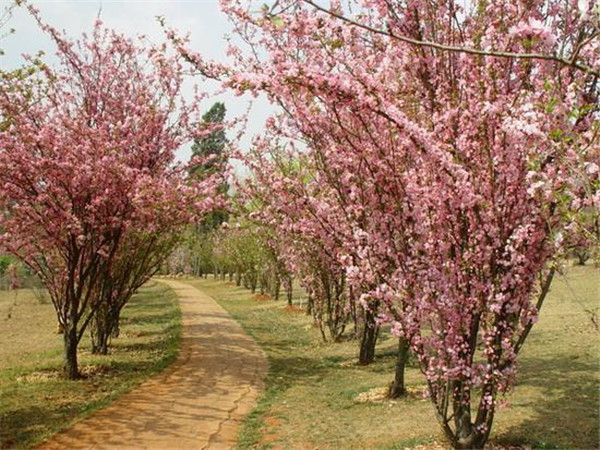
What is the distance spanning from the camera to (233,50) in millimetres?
9727

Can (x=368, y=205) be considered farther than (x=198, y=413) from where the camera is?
No

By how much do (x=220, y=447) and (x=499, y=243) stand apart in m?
5.07

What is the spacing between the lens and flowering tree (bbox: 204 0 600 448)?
5539mm

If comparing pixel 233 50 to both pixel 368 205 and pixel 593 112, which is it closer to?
pixel 368 205

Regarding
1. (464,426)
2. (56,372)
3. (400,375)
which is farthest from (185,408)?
(464,426)

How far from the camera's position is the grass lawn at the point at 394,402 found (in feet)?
25.5

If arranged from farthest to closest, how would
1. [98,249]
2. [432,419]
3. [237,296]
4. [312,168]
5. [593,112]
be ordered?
[237,296] → [98,249] → [312,168] → [432,419] → [593,112]

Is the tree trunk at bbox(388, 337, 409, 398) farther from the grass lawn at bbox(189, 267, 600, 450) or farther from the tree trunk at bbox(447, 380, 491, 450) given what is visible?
the tree trunk at bbox(447, 380, 491, 450)

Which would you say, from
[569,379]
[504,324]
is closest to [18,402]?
[504,324]

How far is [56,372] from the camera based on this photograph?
12805 mm

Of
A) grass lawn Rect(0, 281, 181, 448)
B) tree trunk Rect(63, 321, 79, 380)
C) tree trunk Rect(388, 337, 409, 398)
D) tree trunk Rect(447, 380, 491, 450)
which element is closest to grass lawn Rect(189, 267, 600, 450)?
tree trunk Rect(388, 337, 409, 398)

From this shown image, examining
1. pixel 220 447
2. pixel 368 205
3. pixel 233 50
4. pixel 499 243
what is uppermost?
pixel 233 50

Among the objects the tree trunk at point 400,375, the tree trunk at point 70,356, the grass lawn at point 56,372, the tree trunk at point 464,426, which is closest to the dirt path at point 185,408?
the grass lawn at point 56,372

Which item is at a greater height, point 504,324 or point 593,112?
point 593,112
